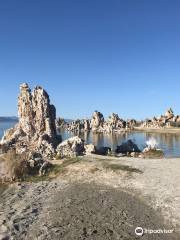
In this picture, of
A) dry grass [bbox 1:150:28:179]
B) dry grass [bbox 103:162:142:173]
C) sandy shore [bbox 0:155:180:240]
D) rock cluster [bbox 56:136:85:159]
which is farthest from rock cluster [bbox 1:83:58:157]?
sandy shore [bbox 0:155:180:240]

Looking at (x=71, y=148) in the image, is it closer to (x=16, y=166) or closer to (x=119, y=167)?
(x=16, y=166)

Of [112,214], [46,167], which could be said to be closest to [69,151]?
[46,167]

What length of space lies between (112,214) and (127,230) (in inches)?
130

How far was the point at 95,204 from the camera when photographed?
1183 inches

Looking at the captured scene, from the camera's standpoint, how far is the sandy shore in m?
24.0

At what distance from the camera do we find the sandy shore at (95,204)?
2405cm

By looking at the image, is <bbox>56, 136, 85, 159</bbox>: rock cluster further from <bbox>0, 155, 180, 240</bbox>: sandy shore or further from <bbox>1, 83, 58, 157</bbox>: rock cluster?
<bbox>0, 155, 180, 240</bbox>: sandy shore

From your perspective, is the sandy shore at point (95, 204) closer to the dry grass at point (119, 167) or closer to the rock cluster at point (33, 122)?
the dry grass at point (119, 167)

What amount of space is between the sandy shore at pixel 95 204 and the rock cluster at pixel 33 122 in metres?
32.1

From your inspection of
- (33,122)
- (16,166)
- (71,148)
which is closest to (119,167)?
(16,166)

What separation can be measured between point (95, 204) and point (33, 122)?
5381 centimetres

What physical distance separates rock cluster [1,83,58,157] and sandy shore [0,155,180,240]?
32.1 metres

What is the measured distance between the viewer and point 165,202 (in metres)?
29.6

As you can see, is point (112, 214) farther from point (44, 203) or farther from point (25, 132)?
point (25, 132)
